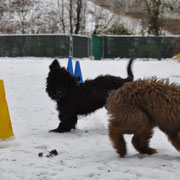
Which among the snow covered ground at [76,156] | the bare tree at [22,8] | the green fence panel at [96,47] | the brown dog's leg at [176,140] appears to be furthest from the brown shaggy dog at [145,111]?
the bare tree at [22,8]

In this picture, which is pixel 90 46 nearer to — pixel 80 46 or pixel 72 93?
pixel 80 46

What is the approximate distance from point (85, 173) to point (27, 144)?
4.77 feet

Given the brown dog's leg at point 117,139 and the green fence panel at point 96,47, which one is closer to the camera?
the brown dog's leg at point 117,139

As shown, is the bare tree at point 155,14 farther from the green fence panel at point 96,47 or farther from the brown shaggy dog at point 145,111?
the brown shaggy dog at point 145,111

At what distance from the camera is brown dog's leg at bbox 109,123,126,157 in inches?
143

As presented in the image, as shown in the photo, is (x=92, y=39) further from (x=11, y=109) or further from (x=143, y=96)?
(x=143, y=96)

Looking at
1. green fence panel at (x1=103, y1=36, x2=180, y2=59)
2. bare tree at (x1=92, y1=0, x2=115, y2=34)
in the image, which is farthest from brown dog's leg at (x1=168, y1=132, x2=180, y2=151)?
bare tree at (x1=92, y1=0, x2=115, y2=34)

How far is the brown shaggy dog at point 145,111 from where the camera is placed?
3494 mm

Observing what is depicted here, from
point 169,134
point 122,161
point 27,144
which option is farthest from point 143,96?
point 27,144

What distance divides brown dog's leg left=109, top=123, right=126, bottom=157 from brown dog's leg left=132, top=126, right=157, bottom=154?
194 millimetres

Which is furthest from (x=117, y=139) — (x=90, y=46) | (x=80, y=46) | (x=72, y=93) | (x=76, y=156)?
(x=90, y=46)

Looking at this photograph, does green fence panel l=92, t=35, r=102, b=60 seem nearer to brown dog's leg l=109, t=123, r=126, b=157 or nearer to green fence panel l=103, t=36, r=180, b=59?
green fence panel l=103, t=36, r=180, b=59

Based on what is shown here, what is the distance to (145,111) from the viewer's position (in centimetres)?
352

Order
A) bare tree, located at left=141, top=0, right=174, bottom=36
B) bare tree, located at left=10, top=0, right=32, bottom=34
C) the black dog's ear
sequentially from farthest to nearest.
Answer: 1. bare tree, located at left=10, top=0, right=32, bottom=34
2. bare tree, located at left=141, top=0, right=174, bottom=36
3. the black dog's ear
